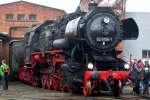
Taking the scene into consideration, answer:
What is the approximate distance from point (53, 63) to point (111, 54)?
10.9 ft

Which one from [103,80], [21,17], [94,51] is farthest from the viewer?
[21,17]

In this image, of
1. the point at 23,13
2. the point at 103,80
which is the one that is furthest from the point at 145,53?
the point at 23,13

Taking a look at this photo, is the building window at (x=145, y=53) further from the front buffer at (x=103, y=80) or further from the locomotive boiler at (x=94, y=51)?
the front buffer at (x=103, y=80)

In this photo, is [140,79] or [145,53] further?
[145,53]

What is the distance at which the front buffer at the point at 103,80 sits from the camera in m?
17.5

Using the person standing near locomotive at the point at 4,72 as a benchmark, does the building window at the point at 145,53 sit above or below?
above

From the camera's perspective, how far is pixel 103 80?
1755cm

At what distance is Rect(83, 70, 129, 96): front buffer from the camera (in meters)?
17.5

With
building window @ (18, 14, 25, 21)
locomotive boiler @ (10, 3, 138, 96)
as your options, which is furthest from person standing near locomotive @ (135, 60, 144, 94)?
building window @ (18, 14, 25, 21)

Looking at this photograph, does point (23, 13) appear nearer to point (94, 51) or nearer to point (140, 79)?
point (140, 79)

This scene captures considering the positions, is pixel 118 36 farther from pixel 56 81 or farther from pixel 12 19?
pixel 12 19

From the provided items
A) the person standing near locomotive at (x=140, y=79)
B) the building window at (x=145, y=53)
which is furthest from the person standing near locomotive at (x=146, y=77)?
the building window at (x=145, y=53)

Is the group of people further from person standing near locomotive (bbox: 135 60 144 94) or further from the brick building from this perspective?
the brick building

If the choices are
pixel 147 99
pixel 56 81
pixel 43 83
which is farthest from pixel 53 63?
pixel 147 99
